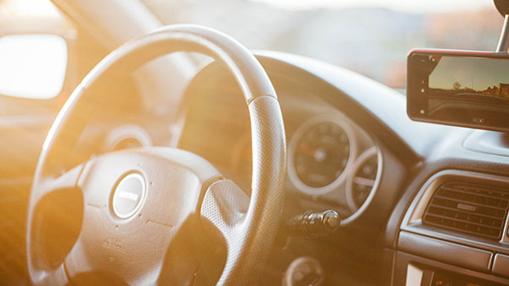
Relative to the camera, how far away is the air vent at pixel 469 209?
1.78 meters

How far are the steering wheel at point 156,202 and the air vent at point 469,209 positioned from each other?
2.20 ft

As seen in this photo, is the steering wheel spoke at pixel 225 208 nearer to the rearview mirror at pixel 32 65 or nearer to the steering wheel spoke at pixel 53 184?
the steering wheel spoke at pixel 53 184

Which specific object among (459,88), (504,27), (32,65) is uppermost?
(504,27)

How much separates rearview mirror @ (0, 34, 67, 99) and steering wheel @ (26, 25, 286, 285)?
0.83 m

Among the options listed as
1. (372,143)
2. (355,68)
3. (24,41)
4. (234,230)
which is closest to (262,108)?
(234,230)

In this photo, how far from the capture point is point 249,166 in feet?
8.07

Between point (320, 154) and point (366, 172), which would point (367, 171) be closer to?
point (366, 172)

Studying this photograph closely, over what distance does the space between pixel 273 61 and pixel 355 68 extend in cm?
55

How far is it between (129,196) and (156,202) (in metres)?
0.10

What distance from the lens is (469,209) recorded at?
1.83m

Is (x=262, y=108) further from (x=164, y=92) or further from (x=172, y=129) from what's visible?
(x=164, y=92)

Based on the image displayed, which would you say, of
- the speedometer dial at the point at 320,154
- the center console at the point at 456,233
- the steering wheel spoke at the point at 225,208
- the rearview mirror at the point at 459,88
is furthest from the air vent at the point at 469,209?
the steering wheel spoke at the point at 225,208

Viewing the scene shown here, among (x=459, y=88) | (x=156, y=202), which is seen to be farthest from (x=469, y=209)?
(x=156, y=202)

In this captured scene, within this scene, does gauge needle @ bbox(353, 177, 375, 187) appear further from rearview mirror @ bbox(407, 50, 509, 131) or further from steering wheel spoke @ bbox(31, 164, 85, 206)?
steering wheel spoke @ bbox(31, 164, 85, 206)
